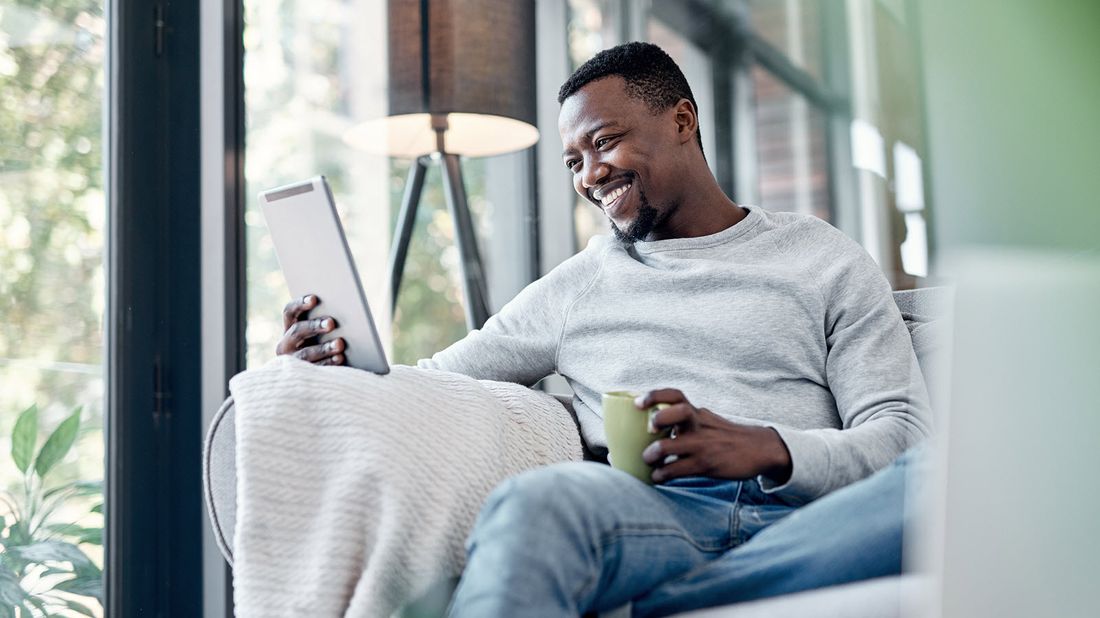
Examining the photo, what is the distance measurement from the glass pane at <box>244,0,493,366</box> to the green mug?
138 cm

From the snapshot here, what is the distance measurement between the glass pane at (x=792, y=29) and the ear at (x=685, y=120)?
165cm

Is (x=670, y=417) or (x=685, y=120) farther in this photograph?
(x=685, y=120)

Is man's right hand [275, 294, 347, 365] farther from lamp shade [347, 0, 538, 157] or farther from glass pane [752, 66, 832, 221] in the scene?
glass pane [752, 66, 832, 221]

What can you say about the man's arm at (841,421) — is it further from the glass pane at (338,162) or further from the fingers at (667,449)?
the glass pane at (338,162)

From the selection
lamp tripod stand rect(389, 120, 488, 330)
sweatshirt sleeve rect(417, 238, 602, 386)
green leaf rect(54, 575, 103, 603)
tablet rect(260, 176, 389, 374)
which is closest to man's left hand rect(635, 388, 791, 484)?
tablet rect(260, 176, 389, 374)

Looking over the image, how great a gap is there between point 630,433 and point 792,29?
2.47 m

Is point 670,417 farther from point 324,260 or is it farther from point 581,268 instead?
point 581,268

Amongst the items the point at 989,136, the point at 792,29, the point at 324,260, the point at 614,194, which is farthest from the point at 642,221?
the point at 792,29

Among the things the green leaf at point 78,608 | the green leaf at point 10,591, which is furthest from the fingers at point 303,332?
the green leaf at point 78,608

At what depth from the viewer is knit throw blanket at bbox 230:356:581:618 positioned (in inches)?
38.1

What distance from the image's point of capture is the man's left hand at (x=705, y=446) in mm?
1013

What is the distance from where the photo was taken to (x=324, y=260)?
1231 mm

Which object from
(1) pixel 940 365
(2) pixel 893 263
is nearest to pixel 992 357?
(1) pixel 940 365

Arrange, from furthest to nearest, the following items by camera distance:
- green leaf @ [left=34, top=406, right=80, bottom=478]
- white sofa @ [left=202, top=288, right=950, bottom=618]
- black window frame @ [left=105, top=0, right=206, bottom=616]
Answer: black window frame @ [left=105, top=0, right=206, bottom=616]
green leaf @ [left=34, top=406, right=80, bottom=478]
white sofa @ [left=202, top=288, right=950, bottom=618]
